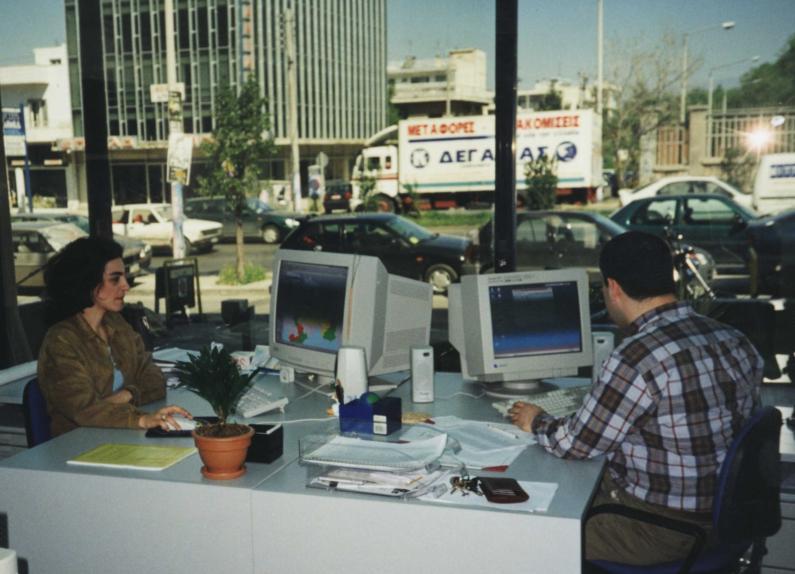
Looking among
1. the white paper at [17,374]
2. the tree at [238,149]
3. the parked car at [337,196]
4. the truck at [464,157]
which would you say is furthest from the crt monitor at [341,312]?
the parked car at [337,196]

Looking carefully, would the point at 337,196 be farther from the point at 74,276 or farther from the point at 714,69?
the point at 74,276

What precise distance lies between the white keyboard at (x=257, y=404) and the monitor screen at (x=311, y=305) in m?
0.30

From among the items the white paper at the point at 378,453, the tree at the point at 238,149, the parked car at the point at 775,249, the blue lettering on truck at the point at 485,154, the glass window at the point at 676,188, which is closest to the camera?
the white paper at the point at 378,453

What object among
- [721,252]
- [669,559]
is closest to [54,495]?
[669,559]

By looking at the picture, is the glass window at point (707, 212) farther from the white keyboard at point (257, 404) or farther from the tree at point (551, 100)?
the white keyboard at point (257, 404)

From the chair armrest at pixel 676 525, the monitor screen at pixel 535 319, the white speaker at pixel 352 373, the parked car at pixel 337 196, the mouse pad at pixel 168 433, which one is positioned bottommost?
the chair armrest at pixel 676 525

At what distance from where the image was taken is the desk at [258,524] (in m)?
1.87

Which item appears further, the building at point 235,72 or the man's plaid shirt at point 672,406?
the building at point 235,72

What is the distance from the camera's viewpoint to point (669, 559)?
2.08 metres

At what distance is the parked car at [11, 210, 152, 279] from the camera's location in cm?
602

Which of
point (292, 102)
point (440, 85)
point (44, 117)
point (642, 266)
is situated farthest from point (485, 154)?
point (642, 266)

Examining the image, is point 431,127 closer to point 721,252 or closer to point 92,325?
point 721,252

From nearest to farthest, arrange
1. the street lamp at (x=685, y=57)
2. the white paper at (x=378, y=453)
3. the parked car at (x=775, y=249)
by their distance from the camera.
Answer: the white paper at (x=378, y=453) < the street lamp at (x=685, y=57) < the parked car at (x=775, y=249)

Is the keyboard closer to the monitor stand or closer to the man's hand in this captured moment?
the monitor stand
